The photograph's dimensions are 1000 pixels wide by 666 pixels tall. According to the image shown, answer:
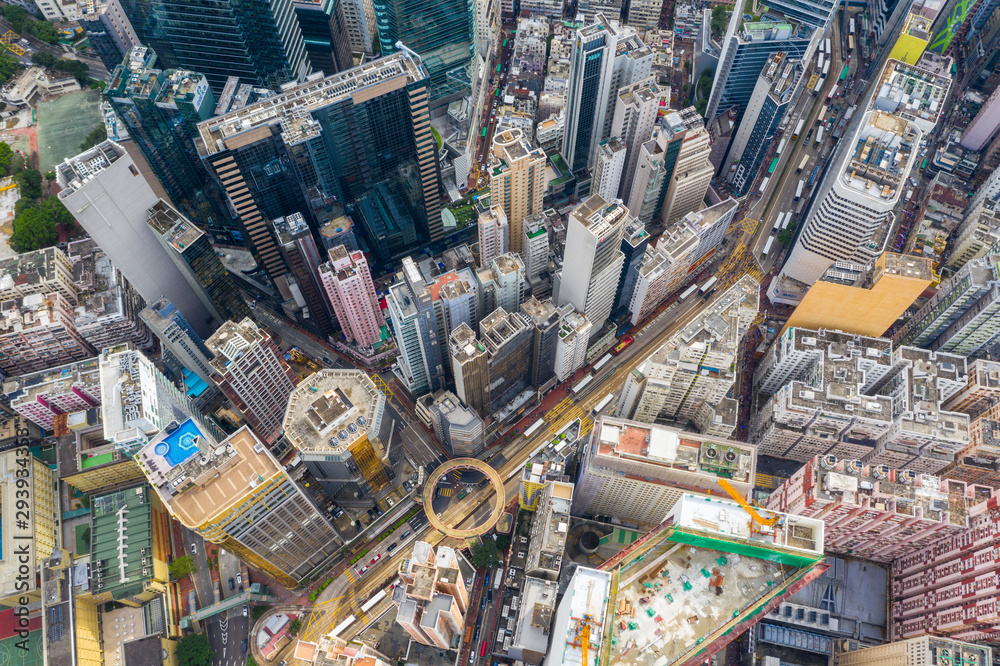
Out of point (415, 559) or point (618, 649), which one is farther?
point (415, 559)

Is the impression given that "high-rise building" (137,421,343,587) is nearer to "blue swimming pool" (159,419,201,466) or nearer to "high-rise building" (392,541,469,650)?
"blue swimming pool" (159,419,201,466)

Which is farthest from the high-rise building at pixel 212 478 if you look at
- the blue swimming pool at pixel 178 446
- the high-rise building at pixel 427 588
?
the high-rise building at pixel 427 588

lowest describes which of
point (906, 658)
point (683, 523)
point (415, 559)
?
point (906, 658)

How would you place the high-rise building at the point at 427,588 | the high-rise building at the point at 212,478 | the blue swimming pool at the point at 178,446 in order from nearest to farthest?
the high-rise building at the point at 212,478 < the blue swimming pool at the point at 178,446 < the high-rise building at the point at 427,588

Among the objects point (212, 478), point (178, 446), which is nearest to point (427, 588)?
point (212, 478)

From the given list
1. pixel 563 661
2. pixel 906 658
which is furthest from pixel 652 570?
pixel 906 658

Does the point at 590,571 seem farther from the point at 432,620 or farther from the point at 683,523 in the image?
the point at 432,620

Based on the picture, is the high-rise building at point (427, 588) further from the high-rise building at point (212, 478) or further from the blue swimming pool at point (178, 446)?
the blue swimming pool at point (178, 446)

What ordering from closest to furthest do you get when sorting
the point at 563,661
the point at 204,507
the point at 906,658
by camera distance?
the point at 563,661, the point at 204,507, the point at 906,658

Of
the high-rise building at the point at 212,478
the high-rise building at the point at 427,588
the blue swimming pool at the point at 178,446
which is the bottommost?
the high-rise building at the point at 427,588
